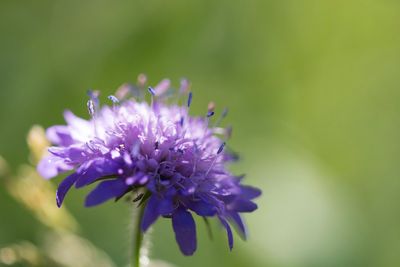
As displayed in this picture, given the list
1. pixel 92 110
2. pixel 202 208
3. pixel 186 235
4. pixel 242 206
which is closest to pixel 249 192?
pixel 242 206

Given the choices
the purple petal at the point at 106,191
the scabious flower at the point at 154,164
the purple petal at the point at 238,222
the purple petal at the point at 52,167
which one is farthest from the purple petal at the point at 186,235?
the purple petal at the point at 52,167

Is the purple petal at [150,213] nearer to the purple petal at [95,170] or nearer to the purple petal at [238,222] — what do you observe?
the purple petal at [95,170]

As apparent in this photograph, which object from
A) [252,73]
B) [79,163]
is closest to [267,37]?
[252,73]

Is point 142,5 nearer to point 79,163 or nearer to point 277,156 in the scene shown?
point 277,156

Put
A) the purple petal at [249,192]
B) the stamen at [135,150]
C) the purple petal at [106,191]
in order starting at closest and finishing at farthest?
the purple petal at [106,191] < the stamen at [135,150] < the purple petal at [249,192]

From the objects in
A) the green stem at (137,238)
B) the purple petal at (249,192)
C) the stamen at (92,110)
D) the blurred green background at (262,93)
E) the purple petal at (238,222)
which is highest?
the blurred green background at (262,93)

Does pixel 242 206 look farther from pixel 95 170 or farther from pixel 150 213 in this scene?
pixel 95 170

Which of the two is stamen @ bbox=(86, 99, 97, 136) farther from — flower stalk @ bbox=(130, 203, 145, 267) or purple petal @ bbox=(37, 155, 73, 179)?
flower stalk @ bbox=(130, 203, 145, 267)
